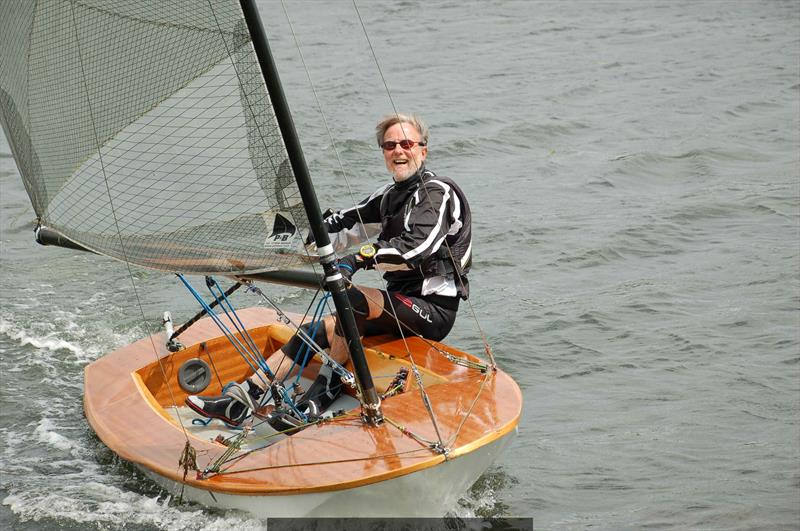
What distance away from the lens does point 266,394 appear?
17.8ft

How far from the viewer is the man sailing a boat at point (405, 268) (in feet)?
16.6

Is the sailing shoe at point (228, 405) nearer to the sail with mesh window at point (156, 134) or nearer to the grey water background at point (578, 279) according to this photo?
the grey water background at point (578, 279)

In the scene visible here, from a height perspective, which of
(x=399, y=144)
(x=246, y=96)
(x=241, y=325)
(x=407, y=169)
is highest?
Answer: (x=246, y=96)

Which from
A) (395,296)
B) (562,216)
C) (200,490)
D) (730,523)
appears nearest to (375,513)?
(200,490)

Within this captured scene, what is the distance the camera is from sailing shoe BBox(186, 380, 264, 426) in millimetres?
5160

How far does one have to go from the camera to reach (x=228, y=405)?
5203 millimetres

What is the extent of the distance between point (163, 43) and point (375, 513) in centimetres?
215

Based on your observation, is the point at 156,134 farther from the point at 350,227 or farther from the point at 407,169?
the point at 350,227

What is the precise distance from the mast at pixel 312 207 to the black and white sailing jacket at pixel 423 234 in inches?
16.7

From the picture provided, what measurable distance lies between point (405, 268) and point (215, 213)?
98 centimetres

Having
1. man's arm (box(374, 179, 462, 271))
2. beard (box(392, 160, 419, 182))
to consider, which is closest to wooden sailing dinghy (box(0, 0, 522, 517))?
man's arm (box(374, 179, 462, 271))

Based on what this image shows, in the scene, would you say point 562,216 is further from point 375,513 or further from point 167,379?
point 375,513

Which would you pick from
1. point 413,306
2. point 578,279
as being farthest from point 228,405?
point 578,279

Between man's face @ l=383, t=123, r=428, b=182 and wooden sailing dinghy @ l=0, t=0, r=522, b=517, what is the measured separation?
862 mm
